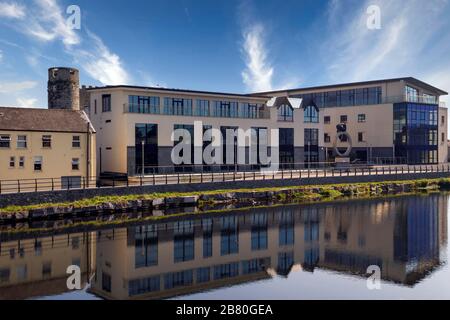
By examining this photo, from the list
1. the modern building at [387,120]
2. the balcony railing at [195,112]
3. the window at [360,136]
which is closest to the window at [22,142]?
the balcony railing at [195,112]

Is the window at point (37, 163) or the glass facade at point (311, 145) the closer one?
the window at point (37, 163)

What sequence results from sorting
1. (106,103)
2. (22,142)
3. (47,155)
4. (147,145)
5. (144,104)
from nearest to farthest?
(22,142)
(47,155)
(147,145)
(144,104)
(106,103)

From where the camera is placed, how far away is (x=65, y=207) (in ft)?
112

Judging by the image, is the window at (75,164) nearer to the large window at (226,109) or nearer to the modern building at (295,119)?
the modern building at (295,119)

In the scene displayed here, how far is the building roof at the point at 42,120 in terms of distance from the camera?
37656 mm

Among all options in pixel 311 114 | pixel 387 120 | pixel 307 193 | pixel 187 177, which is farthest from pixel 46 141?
pixel 387 120

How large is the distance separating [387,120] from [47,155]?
182 feet

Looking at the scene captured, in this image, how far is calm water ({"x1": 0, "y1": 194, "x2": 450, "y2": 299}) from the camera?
20.0 meters

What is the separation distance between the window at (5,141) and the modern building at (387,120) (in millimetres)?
51180

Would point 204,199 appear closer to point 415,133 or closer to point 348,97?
point 348,97

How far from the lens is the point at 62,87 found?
6153cm

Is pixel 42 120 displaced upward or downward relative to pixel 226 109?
downward

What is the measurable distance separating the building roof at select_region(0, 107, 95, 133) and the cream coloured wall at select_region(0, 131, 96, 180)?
43 cm

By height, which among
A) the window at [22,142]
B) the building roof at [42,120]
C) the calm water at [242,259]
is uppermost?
the building roof at [42,120]
